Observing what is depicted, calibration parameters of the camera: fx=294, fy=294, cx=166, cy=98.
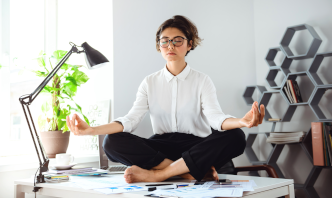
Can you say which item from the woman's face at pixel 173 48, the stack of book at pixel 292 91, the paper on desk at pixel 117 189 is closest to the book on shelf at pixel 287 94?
the stack of book at pixel 292 91

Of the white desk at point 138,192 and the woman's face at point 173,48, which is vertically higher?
the woman's face at point 173,48

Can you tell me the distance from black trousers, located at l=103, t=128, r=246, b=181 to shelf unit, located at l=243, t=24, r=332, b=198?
124 centimetres

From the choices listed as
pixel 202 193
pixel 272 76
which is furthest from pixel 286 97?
pixel 202 193

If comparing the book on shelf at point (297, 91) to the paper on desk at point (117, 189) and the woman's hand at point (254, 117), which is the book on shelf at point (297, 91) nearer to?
the woman's hand at point (254, 117)

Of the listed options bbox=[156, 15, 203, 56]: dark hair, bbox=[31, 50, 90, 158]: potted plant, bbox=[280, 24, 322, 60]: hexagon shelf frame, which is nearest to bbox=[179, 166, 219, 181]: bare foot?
bbox=[156, 15, 203, 56]: dark hair

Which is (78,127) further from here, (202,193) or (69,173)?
(202,193)

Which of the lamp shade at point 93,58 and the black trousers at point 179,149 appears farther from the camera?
the lamp shade at point 93,58

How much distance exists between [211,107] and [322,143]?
44.5 inches

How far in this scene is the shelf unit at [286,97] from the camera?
242cm

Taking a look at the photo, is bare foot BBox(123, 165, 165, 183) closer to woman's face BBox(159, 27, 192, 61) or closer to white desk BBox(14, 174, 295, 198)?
white desk BBox(14, 174, 295, 198)

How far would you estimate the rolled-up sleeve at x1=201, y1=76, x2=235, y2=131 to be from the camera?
157 cm

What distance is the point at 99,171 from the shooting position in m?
1.68

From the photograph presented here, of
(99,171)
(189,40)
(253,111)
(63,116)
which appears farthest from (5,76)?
(253,111)

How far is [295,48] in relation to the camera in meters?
2.74
